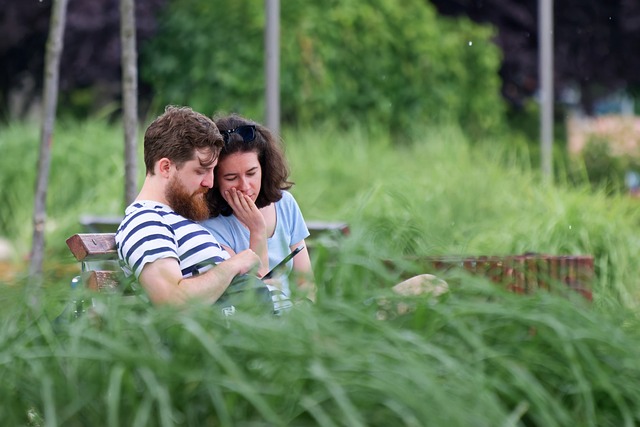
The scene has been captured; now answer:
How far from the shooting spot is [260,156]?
16.7 ft

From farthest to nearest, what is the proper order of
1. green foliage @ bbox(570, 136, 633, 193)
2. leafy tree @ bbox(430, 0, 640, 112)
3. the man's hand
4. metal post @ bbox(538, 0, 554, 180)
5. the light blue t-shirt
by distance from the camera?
leafy tree @ bbox(430, 0, 640, 112), green foliage @ bbox(570, 136, 633, 193), metal post @ bbox(538, 0, 554, 180), the light blue t-shirt, the man's hand

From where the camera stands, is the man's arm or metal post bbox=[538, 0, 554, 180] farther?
metal post bbox=[538, 0, 554, 180]

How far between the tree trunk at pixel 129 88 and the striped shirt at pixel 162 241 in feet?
11.4

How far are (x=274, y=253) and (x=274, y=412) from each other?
211cm

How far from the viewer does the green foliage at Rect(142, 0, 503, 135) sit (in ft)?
61.9

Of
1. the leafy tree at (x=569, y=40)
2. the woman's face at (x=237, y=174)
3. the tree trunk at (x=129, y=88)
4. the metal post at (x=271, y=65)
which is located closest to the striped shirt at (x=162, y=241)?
the woman's face at (x=237, y=174)

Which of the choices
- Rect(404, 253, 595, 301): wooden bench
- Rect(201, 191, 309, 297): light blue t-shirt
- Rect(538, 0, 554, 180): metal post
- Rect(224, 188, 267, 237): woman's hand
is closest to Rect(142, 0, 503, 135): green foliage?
Rect(538, 0, 554, 180): metal post

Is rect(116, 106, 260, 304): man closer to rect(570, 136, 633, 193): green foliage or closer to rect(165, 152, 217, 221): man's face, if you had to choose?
rect(165, 152, 217, 221): man's face

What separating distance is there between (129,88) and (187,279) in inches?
166

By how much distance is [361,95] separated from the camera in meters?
19.7

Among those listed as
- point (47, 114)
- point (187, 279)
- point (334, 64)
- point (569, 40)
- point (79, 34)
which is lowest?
point (569, 40)

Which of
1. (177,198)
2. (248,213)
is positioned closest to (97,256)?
(177,198)

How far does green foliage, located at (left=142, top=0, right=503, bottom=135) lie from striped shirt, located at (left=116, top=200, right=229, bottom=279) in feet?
45.5

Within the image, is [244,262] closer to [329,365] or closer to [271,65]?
[329,365]
